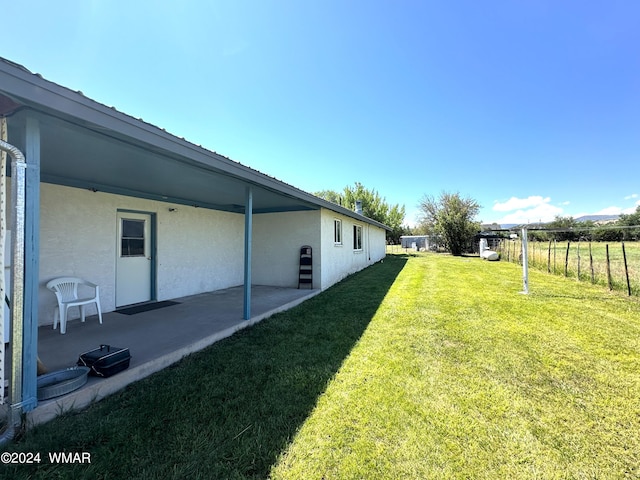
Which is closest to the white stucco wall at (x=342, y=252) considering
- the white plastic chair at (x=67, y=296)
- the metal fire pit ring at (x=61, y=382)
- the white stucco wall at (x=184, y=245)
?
the white stucco wall at (x=184, y=245)

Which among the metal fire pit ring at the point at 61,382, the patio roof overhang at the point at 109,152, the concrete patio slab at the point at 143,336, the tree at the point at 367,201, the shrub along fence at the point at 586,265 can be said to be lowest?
the concrete patio slab at the point at 143,336

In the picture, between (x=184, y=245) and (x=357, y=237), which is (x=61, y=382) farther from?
(x=357, y=237)

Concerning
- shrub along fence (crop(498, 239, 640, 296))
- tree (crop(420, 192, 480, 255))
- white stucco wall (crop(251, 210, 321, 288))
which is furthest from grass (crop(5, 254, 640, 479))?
tree (crop(420, 192, 480, 255))

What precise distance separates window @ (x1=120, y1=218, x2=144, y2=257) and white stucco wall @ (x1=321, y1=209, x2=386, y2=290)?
4303 mm

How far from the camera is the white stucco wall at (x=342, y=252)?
7.84 meters

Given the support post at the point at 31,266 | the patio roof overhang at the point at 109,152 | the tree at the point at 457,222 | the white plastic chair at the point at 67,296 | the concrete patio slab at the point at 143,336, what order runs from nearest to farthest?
the patio roof overhang at the point at 109,152
the support post at the point at 31,266
the concrete patio slab at the point at 143,336
the white plastic chair at the point at 67,296
the tree at the point at 457,222

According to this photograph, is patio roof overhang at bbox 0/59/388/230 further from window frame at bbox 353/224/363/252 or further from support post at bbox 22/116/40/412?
window frame at bbox 353/224/363/252

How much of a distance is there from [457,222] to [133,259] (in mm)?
21235

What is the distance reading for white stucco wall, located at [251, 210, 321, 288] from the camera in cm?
750

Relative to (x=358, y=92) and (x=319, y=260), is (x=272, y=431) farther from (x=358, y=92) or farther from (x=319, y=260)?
(x=358, y=92)

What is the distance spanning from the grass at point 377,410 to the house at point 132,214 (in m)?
0.87

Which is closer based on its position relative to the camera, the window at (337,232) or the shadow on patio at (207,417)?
the shadow on patio at (207,417)

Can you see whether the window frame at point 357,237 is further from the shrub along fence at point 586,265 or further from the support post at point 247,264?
the support post at point 247,264

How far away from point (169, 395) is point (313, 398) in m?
1.35
